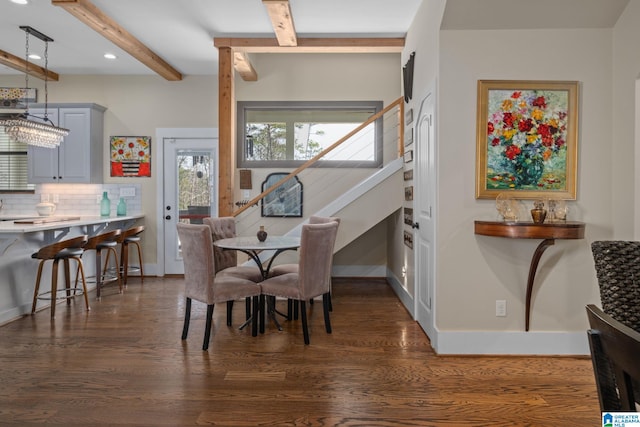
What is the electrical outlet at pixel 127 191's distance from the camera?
6266 millimetres

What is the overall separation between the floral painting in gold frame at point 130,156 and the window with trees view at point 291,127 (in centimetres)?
144

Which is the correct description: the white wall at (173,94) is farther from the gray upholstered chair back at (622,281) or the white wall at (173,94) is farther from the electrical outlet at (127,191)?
the gray upholstered chair back at (622,281)

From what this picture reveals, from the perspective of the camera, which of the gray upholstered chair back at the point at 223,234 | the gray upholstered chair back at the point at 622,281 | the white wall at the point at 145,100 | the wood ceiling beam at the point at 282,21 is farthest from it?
the white wall at the point at 145,100

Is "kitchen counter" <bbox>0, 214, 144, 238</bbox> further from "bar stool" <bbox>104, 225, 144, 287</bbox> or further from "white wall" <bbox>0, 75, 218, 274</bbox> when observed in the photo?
"white wall" <bbox>0, 75, 218, 274</bbox>

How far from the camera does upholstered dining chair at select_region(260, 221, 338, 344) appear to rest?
3455mm

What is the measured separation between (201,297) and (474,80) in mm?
2737

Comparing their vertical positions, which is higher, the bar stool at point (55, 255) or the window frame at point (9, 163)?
the window frame at point (9, 163)

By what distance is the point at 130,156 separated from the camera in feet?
20.6

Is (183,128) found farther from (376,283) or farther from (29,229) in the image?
(376,283)

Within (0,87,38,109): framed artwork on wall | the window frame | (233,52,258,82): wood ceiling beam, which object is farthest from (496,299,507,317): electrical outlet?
(0,87,38,109): framed artwork on wall

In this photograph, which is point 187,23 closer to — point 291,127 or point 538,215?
point 291,127

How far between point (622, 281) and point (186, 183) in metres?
5.80

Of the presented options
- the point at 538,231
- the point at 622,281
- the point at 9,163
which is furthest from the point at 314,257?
the point at 9,163

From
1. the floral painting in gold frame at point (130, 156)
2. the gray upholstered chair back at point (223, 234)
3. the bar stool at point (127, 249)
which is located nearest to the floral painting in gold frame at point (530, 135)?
the gray upholstered chair back at point (223, 234)
